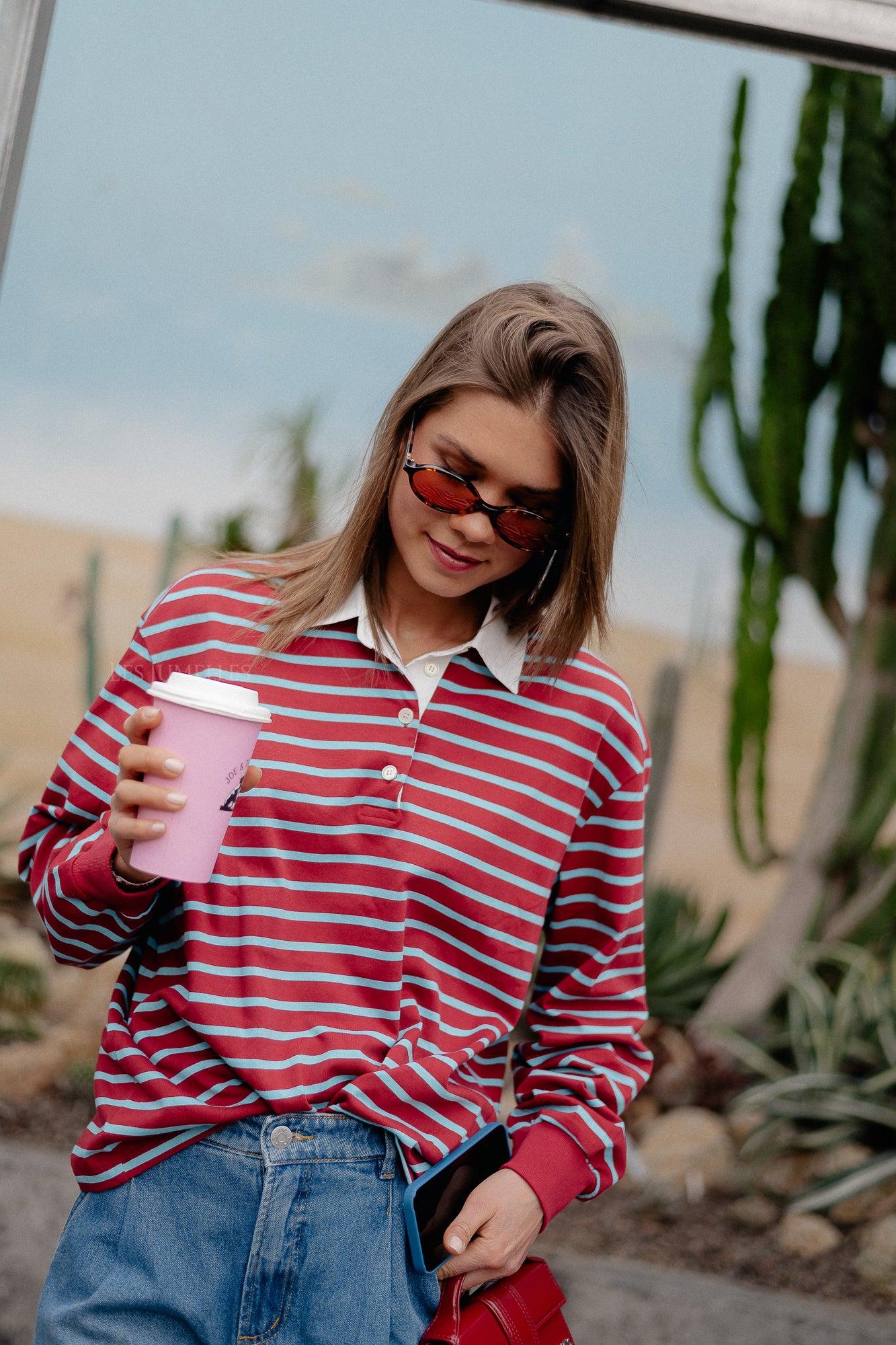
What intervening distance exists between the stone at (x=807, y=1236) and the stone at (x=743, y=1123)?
30cm

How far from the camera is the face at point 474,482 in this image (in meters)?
1.22

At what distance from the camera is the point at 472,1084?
4.19 ft

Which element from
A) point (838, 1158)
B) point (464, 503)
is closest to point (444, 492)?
point (464, 503)

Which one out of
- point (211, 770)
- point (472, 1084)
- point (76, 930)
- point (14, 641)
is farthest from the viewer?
point (14, 641)

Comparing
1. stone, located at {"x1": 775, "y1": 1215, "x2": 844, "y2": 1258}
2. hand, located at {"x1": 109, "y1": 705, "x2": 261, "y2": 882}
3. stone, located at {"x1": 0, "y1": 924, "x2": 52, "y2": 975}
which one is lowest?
stone, located at {"x1": 775, "y1": 1215, "x2": 844, "y2": 1258}

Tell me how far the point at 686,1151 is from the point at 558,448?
9.28 ft

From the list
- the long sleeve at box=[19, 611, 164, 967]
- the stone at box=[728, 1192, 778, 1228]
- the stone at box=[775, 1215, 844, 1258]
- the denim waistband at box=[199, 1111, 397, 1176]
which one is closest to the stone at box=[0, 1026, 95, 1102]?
the stone at box=[728, 1192, 778, 1228]

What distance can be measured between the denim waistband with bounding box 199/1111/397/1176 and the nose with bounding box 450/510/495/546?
1.95 ft

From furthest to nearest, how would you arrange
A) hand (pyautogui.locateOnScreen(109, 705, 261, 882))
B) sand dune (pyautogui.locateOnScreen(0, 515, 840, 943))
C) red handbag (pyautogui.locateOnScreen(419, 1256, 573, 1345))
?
sand dune (pyautogui.locateOnScreen(0, 515, 840, 943)) → red handbag (pyautogui.locateOnScreen(419, 1256, 573, 1345)) → hand (pyautogui.locateOnScreen(109, 705, 261, 882))

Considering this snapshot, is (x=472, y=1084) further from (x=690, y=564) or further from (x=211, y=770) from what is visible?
(x=690, y=564)

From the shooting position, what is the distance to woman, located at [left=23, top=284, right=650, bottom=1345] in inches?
44.5

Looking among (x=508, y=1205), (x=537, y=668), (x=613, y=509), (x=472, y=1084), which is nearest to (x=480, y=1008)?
(x=472, y=1084)

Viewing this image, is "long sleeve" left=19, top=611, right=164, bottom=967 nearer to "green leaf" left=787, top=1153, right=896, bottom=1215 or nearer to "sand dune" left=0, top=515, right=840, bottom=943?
"green leaf" left=787, top=1153, right=896, bottom=1215

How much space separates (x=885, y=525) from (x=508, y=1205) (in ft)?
9.76
